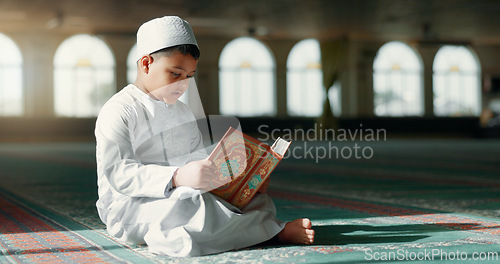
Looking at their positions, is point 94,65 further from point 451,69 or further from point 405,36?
point 451,69

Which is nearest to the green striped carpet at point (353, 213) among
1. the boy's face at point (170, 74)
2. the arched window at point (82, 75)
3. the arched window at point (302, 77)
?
the boy's face at point (170, 74)

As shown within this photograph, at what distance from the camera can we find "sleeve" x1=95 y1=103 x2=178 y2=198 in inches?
82.4

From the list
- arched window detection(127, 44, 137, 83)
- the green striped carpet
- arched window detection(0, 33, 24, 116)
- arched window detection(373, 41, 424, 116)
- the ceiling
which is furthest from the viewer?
arched window detection(373, 41, 424, 116)

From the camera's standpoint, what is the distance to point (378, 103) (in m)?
21.1

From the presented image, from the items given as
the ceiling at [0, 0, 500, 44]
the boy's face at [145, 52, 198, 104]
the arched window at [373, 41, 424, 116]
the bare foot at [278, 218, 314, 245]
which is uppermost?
the ceiling at [0, 0, 500, 44]

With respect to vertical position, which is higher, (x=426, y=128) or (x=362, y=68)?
(x=362, y=68)

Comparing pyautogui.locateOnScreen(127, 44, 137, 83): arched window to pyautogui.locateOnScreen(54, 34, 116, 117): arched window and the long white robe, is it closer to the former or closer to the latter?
pyautogui.locateOnScreen(54, 34, 116, 117): arched window

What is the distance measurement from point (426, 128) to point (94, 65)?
1094cm

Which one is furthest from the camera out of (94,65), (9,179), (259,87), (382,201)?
(259,87)

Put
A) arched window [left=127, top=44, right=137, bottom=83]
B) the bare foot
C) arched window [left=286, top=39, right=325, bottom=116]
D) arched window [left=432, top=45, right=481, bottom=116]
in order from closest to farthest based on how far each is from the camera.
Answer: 1. the bare foot
2. arched window [left=127, top=44, right=137, bottom=83]
3. arched window [left=286, top=39, right=325, bottom=116]
4. arched window [left=432, top=45, right=481, bottom=116]

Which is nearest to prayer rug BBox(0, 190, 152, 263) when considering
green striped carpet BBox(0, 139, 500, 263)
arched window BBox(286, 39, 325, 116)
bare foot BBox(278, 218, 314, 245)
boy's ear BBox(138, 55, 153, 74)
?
green striped carpet BBox(0, 139, 500, 263)

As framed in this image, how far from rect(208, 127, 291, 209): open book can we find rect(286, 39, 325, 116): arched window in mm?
18242

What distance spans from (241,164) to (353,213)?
1303 millimetres

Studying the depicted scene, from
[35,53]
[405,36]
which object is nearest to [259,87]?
[405,36]
